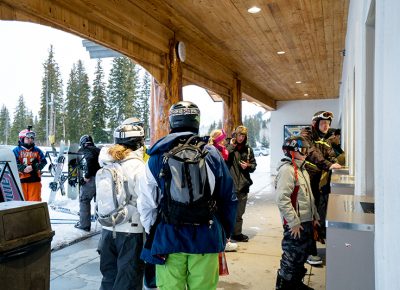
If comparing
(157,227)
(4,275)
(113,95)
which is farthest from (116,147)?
(113,95)

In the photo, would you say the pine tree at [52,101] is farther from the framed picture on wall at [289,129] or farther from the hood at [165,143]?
the framed picture on wall at [289,129]

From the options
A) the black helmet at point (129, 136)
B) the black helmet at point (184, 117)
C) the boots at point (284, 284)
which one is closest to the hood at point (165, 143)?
the black helmet at point (184, 117)

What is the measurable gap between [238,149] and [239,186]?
21.4 inches

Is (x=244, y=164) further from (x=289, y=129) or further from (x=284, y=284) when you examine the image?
(x=289, y=129)

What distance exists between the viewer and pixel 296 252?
10.0ft

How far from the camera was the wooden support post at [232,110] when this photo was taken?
905 centimetres

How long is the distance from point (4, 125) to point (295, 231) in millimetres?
6444

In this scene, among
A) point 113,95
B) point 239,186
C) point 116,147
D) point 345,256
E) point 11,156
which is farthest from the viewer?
point 113,95

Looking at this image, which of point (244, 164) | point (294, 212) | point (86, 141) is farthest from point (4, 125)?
point (294, 212)

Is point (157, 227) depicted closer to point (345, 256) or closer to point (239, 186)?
point (345, 256)

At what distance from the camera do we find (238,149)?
5.04 metres

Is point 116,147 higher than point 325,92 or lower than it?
lower

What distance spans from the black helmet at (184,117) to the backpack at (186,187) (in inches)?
8.1
